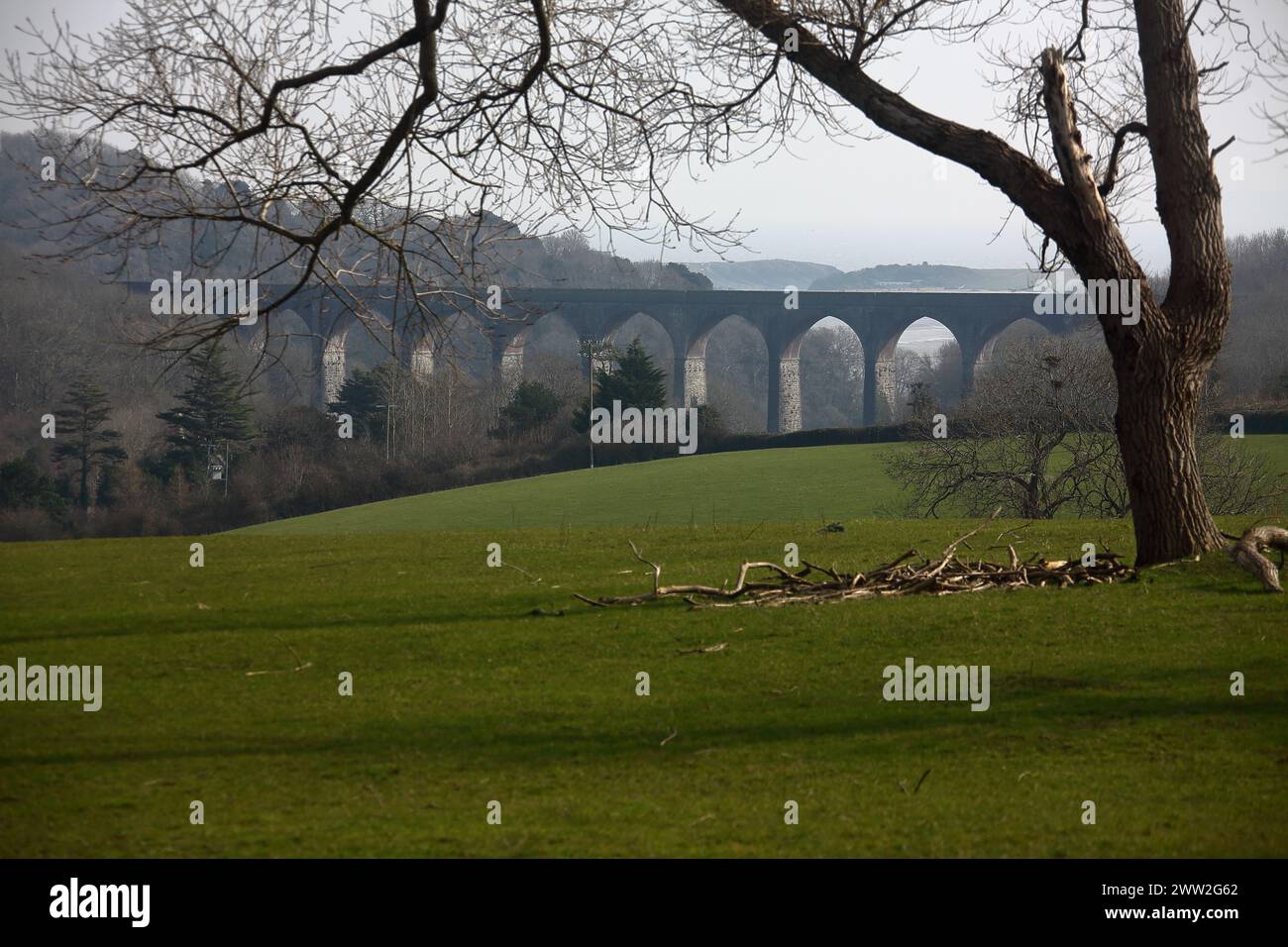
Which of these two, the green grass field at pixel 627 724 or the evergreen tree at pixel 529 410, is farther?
the evergreen tree at pixel 529 410

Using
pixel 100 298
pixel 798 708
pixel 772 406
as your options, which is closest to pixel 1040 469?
pixel 798 708

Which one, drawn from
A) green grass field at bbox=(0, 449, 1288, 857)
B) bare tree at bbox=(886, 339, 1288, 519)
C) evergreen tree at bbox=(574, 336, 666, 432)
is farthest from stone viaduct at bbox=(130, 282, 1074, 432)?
green grass field at bbox=(0, 449, 1288, 857)

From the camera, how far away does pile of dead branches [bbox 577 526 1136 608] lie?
9.53 m

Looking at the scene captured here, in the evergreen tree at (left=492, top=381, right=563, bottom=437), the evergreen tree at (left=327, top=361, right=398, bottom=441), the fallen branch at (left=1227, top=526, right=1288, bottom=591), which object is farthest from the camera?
the evergreen tree at (left=492, top=381, right=563, bottom=437)

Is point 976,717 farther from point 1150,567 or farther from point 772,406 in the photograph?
point 772,406

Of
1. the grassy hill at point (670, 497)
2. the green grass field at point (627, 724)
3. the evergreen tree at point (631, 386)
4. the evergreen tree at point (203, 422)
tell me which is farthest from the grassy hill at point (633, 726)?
the evergreen tree at point (631, 386)

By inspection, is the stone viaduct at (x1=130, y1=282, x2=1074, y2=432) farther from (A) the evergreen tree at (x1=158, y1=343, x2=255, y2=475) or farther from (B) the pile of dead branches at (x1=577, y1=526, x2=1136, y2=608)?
(B) the pile of dead branches at (x1=577, y1=526, x2=1136, y2=608)

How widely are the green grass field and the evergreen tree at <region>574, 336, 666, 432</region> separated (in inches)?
1780

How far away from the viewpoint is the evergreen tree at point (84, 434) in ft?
145

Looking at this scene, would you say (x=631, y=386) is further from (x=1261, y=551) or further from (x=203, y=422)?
(x=1261, y=551)

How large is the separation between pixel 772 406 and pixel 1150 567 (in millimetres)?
74815

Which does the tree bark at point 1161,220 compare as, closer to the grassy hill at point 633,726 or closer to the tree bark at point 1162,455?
the tree bark at point 1162,455

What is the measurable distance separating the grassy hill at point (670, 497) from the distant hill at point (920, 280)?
3470 centimetres

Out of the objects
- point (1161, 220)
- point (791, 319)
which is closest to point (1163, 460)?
point (1161, 220)
